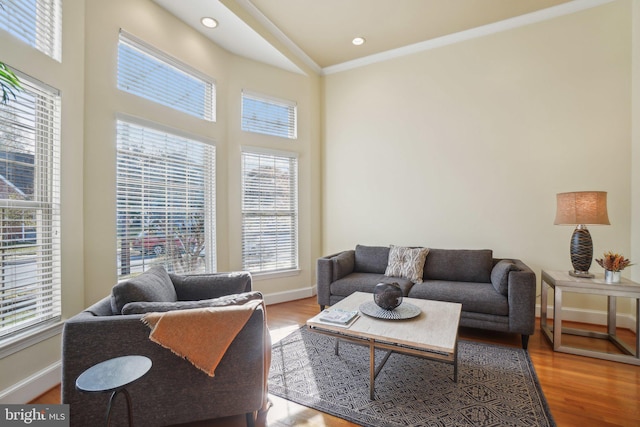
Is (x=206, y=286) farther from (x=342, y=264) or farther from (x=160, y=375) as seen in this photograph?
(x=342, y=264)

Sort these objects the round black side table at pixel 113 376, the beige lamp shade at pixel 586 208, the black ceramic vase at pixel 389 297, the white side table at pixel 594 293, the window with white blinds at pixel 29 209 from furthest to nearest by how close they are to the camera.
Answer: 1. the beige lamp shade at pixel 586 208
2. the white side table at pixel 594 293
3. the black ceramic vase at pixel 389 297
4. the window with white blinds at pixel 29 209
5. the round black side table at pixel 113 376

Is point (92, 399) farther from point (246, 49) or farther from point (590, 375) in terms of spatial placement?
point (246, 49)

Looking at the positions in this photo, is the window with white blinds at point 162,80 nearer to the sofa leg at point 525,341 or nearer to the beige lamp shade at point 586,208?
the beige lamp shade at point 586,208

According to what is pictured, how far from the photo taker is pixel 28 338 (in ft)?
6.20

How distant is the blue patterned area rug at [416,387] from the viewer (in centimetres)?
171

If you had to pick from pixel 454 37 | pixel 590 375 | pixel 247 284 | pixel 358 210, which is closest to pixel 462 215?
pixel 358 210

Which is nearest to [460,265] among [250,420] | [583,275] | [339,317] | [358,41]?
[583,275]

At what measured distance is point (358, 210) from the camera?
4340mm

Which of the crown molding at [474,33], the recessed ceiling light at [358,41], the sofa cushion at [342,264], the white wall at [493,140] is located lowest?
the sofa cushion at [342,264]

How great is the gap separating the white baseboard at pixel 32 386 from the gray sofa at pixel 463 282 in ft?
7.82

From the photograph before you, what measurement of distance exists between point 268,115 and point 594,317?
4646 mm

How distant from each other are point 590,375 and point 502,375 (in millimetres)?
692

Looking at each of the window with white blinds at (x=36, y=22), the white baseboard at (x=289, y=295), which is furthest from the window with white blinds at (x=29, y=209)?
the white baseboard at (x=289, y=295)

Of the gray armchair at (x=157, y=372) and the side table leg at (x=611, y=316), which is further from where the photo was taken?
the side table leg at (x=611, y=316)
